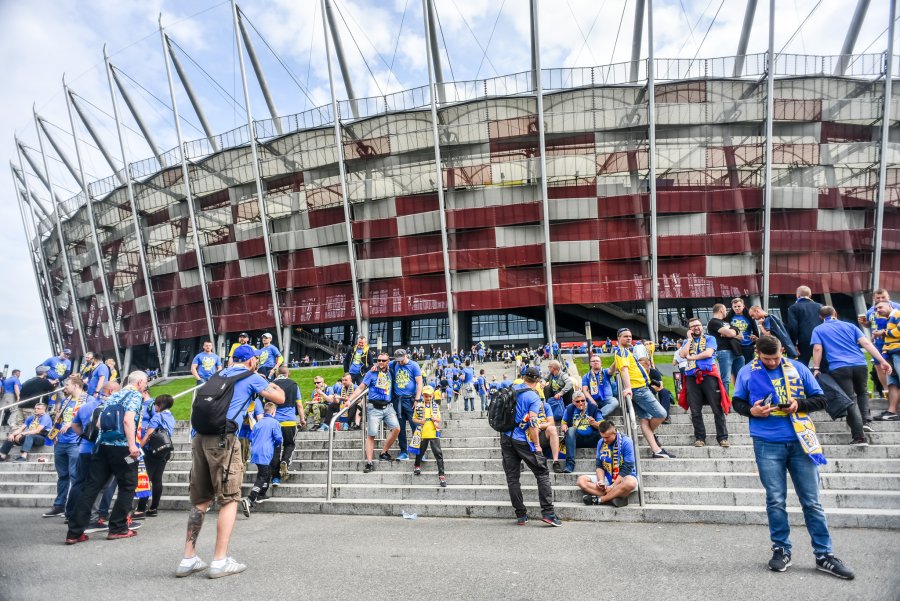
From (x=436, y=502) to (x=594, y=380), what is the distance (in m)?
3.38

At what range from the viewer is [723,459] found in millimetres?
7340

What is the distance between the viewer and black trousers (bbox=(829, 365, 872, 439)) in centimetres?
735

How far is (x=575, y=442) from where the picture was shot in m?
7.93

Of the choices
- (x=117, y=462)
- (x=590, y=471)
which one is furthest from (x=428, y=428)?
(x=117, y=462)

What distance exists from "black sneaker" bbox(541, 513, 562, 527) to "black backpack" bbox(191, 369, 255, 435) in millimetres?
3845

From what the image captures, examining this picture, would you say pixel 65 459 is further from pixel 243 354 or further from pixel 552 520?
pixel 552 520

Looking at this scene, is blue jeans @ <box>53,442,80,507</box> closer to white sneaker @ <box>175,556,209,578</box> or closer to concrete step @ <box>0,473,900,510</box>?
concrete step @ <box>0,473,900,510</box>

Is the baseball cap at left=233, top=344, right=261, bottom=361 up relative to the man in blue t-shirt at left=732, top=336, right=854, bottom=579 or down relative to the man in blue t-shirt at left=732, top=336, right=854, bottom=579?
up

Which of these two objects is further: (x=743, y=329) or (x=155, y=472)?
(x=743, y=329)

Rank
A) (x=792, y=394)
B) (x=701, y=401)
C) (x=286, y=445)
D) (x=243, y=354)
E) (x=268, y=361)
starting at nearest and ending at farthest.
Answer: (x=792, y=394)
(x=243, y=354)
(x=701, y=401)
(x=286, y=445)
(x=268, y=361)

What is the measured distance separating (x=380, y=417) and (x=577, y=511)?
3.77 m

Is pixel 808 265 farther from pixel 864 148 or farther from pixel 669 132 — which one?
pixel 669 132

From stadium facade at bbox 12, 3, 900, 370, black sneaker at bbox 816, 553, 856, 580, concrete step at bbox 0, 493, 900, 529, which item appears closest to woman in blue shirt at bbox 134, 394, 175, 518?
concrete step at bbox 0, 493, 900, 529

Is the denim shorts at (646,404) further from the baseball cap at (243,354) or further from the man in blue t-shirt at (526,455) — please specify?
the baseball cap at (243,354)
